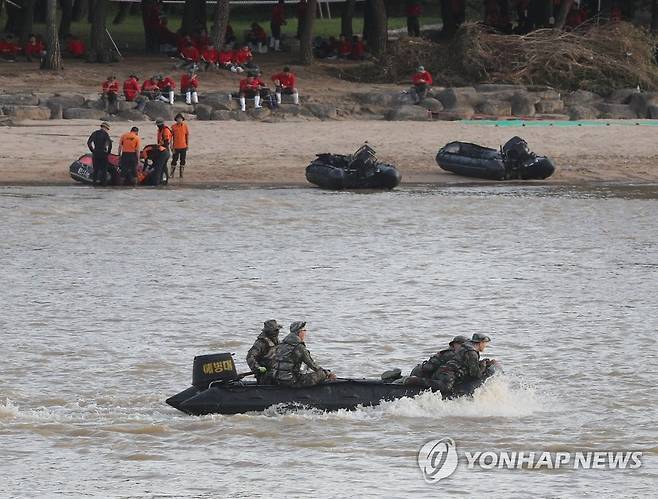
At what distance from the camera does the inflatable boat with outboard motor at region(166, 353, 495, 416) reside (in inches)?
591

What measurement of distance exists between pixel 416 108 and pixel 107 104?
8.01 m

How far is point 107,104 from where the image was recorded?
36.0m

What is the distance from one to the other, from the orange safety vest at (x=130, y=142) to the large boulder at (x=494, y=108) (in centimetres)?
1194

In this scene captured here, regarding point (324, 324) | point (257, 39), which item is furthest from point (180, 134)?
point (257, 39)

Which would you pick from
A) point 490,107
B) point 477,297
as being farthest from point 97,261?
point 490,107

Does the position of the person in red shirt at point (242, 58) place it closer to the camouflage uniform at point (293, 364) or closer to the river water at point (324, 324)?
the river water at point (324, 324)

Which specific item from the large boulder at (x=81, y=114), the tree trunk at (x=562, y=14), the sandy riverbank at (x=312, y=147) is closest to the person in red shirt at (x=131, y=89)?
the large boulder at (x=81, y=114)

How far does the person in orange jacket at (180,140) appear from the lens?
3081 cm

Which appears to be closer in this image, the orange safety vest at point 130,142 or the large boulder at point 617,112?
the orange safety vest at point 130,142

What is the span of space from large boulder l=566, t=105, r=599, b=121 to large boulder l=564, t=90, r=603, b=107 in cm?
39

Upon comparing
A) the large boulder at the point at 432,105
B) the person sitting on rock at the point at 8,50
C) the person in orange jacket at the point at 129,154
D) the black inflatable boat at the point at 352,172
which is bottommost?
the black inflatable boat at the point at 352,172

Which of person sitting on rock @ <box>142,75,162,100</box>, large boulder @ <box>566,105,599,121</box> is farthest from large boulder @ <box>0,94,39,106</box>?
large boulder @ <box>566,105,599,121</box>

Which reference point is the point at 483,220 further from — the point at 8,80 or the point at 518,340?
the point at 8,80

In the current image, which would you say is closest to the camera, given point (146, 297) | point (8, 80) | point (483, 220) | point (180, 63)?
point (146, 297)
